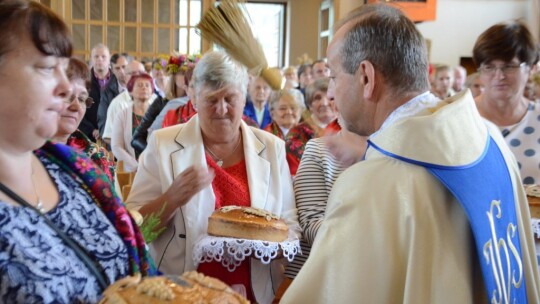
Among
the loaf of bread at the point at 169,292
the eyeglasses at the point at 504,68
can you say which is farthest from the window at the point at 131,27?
the loaf of bread at the point at 169,292

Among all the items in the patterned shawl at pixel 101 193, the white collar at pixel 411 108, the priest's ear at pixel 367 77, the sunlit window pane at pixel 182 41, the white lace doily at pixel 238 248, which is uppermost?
the sunlit window pane at pixel 182 41

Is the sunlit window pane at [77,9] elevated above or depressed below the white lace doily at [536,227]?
above

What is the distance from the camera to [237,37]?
2.64 m

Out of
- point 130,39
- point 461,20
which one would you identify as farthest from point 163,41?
point 461,20

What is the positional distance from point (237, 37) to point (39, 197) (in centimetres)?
131

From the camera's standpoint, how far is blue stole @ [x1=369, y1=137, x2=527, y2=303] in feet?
5.53

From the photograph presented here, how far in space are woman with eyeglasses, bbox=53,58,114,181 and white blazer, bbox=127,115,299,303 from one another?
0.20 m

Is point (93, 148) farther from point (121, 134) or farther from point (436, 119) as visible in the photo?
point (121, 134)

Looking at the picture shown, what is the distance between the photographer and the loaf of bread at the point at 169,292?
1286 mm

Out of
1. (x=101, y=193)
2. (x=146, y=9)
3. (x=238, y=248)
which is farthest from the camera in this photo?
(x=146, y=9)

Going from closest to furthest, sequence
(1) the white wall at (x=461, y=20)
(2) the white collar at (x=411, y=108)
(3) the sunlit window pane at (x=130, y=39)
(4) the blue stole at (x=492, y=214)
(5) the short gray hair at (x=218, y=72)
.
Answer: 1. (4) the blue stole at (x=492, y=214)
2. (2) the white collar at (x=411, y=108)
3. (5) the short gray hair at (x=218, y=72)
4. (3) the sunlit window pane at (x=130, y=39)
5. (1) the white wall at (x=461, y=20)

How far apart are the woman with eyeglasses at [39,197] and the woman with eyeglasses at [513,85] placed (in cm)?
242

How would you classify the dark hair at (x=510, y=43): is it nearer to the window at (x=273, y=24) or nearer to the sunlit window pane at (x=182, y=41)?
the sunlit window pane at (x=182, y=41)

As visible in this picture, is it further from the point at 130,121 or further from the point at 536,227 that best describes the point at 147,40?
the point at 536,227
